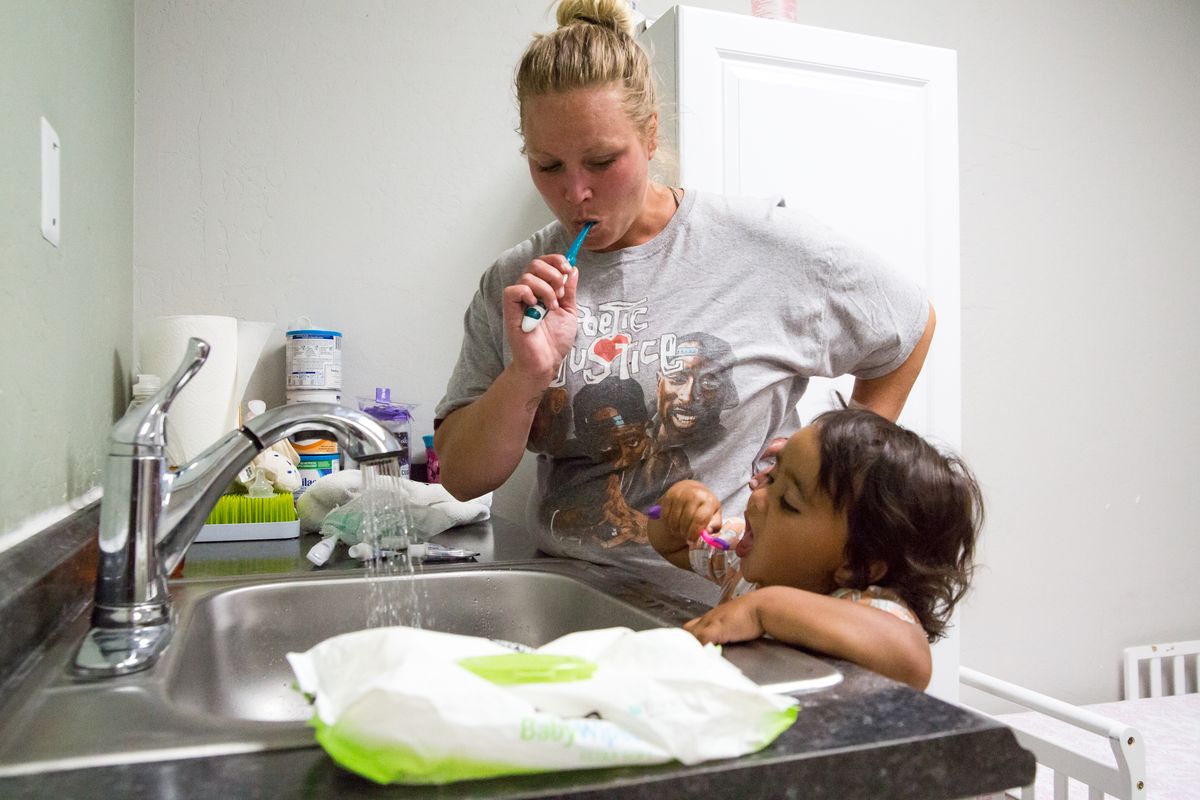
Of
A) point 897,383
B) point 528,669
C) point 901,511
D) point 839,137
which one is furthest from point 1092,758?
point 528,669

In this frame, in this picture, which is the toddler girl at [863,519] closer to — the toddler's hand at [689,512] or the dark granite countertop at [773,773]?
the toddler's hand at [689,512]

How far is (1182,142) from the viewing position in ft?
9.04


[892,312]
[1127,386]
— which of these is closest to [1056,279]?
[1127,386]

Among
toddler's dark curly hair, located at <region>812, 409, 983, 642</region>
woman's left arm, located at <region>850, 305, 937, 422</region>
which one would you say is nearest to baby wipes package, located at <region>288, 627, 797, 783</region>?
toddler's dark curly hair, located at <region>812, 409, 983, 642</region>

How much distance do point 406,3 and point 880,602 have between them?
5.63 ft

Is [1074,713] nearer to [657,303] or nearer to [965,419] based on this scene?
[965,419]

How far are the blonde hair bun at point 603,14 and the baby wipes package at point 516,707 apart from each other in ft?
3.10

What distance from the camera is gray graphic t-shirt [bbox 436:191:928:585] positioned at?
1160mm

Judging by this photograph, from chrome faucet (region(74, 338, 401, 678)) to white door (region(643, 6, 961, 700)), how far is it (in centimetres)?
113

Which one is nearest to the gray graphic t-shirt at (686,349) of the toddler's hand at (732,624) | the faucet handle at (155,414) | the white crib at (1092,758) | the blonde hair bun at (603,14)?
the blonde hair bun at (603,14)

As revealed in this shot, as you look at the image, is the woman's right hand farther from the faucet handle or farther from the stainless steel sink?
the faucet handle

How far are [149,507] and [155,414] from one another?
71mm

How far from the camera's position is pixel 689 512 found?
3.40 ft

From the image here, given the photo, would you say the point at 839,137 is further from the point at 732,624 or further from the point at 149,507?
the point at 149,507
